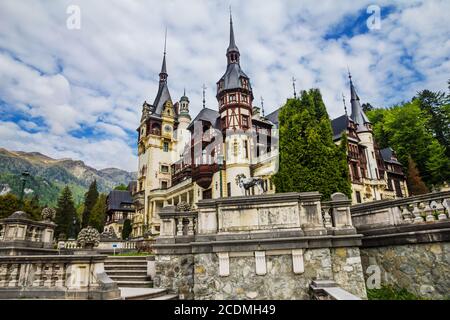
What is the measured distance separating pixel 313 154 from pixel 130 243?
47.8 ft

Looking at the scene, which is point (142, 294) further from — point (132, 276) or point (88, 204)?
point (88, 204)

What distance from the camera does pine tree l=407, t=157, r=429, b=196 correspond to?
37.9 m

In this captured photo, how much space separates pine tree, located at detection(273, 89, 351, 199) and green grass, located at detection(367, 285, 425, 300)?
10525 millimetres

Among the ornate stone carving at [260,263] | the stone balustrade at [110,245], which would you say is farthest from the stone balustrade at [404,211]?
the stone balustrade at [110,245]

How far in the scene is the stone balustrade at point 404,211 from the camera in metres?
7.09

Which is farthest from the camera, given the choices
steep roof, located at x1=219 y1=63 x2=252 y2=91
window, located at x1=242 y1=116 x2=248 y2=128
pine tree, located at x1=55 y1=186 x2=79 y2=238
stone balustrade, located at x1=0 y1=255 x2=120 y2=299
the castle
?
pine tree, located at x1=55 y1=186 x2=79 y2=238

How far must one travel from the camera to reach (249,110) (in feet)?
112

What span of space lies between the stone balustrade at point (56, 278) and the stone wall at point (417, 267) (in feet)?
23.2

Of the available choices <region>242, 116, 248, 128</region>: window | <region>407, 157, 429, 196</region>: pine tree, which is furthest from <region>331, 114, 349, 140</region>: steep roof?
<region>407, 157, 429, 196</region>: pine tree

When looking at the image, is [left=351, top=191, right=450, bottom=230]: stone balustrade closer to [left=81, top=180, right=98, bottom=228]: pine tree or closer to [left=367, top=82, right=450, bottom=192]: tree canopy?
[left=367, top=82, right=450, bottom=192]: tree canopy

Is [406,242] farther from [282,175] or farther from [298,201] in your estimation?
[282,175]

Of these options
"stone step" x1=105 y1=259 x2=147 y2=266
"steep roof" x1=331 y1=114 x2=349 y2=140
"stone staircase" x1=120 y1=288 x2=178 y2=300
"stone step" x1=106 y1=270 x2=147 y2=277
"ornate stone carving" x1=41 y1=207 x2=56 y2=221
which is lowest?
"stone staircase" x1=120 y1=288 x2=178 y2=300

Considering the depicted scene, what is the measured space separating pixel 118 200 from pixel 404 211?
56028mm

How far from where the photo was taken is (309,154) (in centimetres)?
1936
